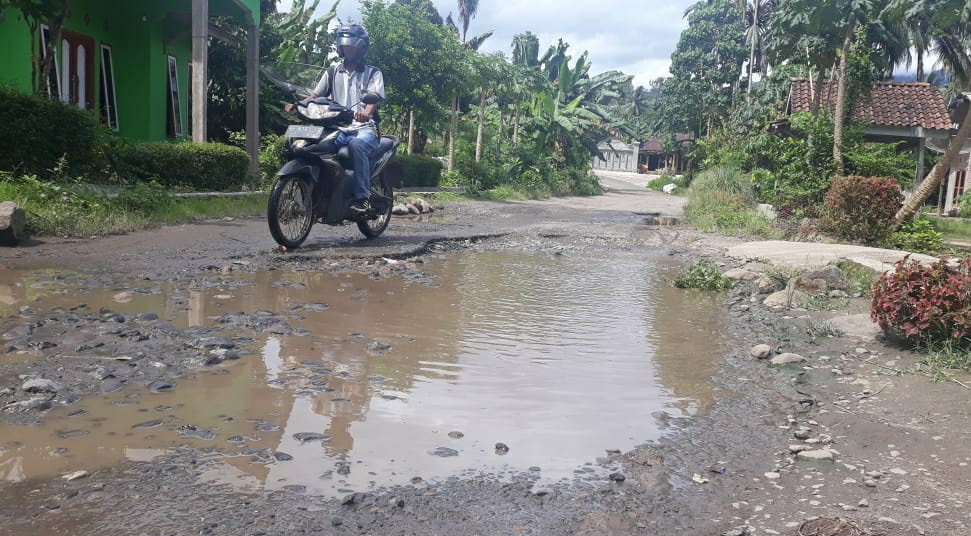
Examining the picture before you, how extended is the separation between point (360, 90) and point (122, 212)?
2.87m

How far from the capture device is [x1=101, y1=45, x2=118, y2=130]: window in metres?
15.4

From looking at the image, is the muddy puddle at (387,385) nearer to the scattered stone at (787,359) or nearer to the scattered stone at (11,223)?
the scattered stone at (787,359)

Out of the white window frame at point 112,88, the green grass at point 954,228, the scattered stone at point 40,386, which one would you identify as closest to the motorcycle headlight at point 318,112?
the scattered stone at point 40,386

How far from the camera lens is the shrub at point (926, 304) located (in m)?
4.74

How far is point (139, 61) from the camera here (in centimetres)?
1609

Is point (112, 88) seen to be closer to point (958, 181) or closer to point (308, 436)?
point (308, 436)

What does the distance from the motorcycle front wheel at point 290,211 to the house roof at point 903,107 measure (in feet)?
46.8

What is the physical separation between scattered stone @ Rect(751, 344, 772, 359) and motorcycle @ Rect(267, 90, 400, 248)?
14.8 ft

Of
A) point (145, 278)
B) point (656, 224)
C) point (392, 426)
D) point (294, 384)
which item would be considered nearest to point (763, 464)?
point (392, 426)

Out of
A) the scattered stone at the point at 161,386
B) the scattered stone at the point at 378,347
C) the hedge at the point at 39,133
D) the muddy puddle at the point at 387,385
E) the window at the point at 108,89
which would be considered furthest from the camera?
the window at the point at 108,89

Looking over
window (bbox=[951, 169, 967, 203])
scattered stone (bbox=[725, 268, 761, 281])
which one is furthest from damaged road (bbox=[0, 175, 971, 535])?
window (bbox=[951, 169, 967, 203])

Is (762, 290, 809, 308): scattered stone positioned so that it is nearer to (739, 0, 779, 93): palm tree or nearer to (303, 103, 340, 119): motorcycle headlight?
(303, 103, 340, 119): motorcycle headlight

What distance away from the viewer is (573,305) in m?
6.38

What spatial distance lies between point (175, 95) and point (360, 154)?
10.9 m
